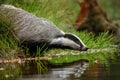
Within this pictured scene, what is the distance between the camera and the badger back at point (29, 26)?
15.2m

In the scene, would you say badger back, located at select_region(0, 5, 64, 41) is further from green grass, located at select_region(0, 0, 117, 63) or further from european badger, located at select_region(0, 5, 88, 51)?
green grass, located at select_region(0, 0, 117, 63)

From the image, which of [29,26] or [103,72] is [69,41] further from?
[103,72]

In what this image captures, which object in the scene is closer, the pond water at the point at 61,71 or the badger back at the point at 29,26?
the pond water at the point at 61,71

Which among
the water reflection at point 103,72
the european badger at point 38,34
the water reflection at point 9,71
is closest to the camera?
the water reflection at point 103,72

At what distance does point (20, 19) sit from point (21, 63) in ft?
5.01

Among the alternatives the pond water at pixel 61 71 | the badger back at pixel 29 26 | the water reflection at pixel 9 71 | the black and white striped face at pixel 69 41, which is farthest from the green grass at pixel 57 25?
the water reflection at pixel 9 71

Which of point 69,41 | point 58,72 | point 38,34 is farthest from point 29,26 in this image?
point 58,72

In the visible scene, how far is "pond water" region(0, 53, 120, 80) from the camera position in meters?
11.3

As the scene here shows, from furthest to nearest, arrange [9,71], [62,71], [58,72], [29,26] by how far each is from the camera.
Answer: [29,26]
[9,71]
[62,71]
[58,72]

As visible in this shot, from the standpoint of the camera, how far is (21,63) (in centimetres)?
1455

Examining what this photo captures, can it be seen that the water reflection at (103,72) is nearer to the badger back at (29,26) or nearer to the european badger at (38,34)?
the european badger at (38,34)

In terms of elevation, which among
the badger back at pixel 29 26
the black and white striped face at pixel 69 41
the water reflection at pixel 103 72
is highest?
the badger back at pixel 29 26

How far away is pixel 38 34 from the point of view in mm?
15203

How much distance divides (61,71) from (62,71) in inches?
0.8
